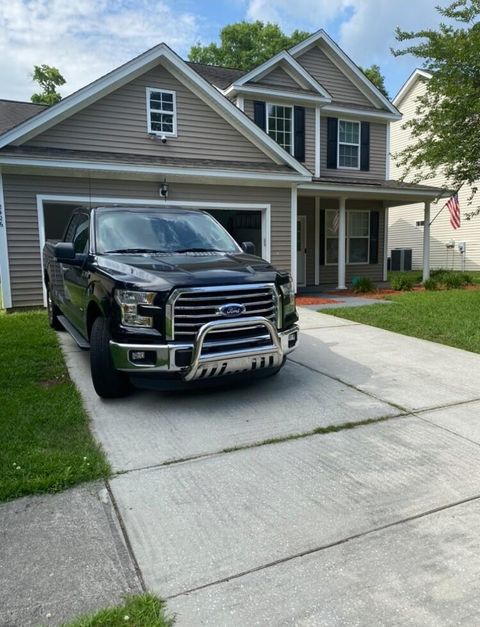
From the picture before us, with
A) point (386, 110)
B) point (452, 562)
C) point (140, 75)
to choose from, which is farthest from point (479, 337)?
point (386, 110)

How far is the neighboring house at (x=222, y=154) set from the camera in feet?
32.9

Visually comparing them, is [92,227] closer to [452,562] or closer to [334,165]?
[452,562]

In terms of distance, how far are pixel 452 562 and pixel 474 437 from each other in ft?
5.78

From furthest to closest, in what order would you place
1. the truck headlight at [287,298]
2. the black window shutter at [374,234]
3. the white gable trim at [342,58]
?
the black window shutter at [374,234]
the white gable trim at [342,58]
the truck headlight at [287,298]

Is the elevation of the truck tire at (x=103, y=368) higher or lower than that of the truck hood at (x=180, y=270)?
lower

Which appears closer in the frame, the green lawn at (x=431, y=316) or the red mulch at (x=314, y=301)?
the green lawn at (x=431, y=316)

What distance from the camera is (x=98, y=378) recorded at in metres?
4.70

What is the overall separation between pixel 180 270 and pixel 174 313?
0.50 m

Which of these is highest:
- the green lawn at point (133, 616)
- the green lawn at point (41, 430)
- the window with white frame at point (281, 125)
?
the window with white frame at point (281, 125)

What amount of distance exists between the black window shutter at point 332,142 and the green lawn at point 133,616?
15.3m

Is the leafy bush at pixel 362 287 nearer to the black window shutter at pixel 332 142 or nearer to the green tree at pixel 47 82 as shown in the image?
the black window shutter at pixel 332 142

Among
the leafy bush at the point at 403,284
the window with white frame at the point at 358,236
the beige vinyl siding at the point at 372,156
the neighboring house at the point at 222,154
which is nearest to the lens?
the neighboring house at the point at 222,154

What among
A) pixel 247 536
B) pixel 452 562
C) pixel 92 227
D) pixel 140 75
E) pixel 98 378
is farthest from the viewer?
pixel 140 75

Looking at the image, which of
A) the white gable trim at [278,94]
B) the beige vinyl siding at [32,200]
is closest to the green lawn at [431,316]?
the beige vinyl siding at [32,200]
